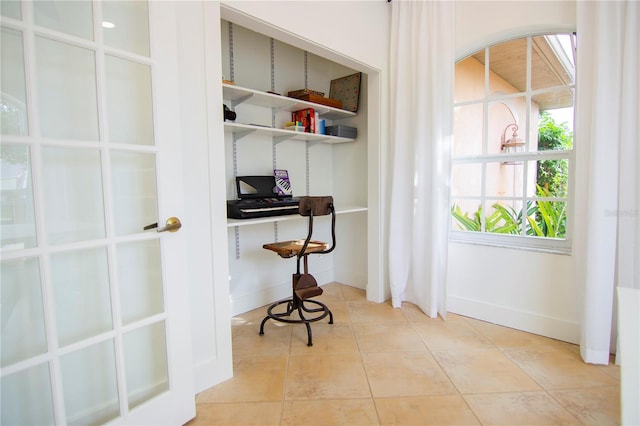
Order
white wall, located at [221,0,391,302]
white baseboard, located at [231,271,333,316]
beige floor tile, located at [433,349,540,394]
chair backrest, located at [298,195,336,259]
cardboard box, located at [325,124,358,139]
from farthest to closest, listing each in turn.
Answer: cardboard box, located at [325,124,358,139], white baseboard, located at [231,271,333,316], chair backrest, located at [298,195,336,259], white wall, located at [221,0,391,302], beige floor tile, located at [433,349,540,394]

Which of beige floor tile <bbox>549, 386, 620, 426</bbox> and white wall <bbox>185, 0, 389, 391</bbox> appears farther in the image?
white wall <bbox>185, 0, 389, 391</bbox>

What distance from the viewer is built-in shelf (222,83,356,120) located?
2311 mm

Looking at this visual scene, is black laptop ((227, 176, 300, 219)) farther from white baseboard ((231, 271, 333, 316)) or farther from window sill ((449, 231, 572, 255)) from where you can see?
window sill ((449, 231, 572, 255))

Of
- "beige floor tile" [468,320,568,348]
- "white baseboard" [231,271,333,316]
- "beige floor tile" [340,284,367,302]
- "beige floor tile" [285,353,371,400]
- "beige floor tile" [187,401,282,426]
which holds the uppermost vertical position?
"white baseboard" [231,271,333,316]

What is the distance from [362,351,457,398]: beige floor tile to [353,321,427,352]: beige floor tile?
0.26 feet

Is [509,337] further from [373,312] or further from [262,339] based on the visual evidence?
[262,339]

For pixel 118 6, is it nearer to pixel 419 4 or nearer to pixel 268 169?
pixel 268 169

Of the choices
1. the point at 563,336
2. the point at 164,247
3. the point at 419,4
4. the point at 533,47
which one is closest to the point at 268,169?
the point at 164,247

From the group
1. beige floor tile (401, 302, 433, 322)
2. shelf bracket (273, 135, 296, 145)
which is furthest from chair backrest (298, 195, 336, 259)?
beige floor tile (401, 302, 433, 322)

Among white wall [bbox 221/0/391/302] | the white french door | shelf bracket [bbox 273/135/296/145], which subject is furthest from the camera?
shelf bracket [bbox 273/135/296/145]

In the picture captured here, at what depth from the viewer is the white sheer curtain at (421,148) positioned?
252 centimetres

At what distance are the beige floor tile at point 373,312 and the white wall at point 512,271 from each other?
513 millimetres

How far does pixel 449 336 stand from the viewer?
232cm

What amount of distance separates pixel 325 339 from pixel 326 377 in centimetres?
46
